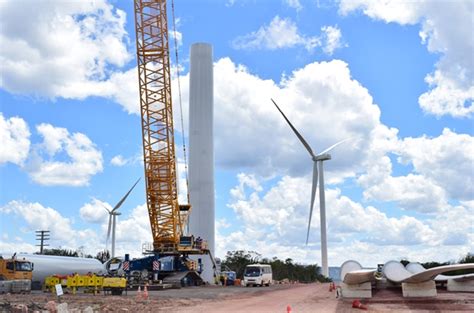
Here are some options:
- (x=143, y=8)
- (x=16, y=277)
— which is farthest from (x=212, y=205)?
(x=16, y=277)

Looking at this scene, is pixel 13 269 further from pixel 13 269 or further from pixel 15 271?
pixel 15 271

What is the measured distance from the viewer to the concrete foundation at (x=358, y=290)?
31828 millimetres

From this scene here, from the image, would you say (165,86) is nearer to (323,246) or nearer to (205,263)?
(205,263)

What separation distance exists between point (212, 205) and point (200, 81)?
52.4 feet

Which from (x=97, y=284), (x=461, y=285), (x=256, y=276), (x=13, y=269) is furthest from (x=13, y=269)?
(x=461, y=285)

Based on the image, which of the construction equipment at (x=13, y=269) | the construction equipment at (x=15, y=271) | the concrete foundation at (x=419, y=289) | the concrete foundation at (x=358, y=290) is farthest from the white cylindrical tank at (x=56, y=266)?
the concrete foundation at (x=419, y=289)

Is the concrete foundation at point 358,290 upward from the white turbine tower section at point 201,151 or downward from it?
downward

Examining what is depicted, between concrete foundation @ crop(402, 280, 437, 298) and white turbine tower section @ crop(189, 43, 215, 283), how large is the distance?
1552 inches

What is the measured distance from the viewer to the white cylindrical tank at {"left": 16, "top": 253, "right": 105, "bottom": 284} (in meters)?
50.6

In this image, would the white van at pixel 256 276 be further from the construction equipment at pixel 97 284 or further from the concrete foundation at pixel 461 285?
the concrete foundation at pixel 461 285

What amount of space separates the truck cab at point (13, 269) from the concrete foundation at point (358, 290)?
2551 cm

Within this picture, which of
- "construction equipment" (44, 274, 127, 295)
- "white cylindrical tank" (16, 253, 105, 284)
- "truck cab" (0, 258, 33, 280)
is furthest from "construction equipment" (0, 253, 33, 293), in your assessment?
"construction equipment" (44, 274, 127, 295)

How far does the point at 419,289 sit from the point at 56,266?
115 ft

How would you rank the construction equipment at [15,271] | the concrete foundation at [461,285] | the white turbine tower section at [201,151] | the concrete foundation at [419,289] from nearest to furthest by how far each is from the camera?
the concrete foundation at [419,289], the concrete foundation at [461,285], the construction equipment at [15,271], the white turbine tower section at [201,151]
